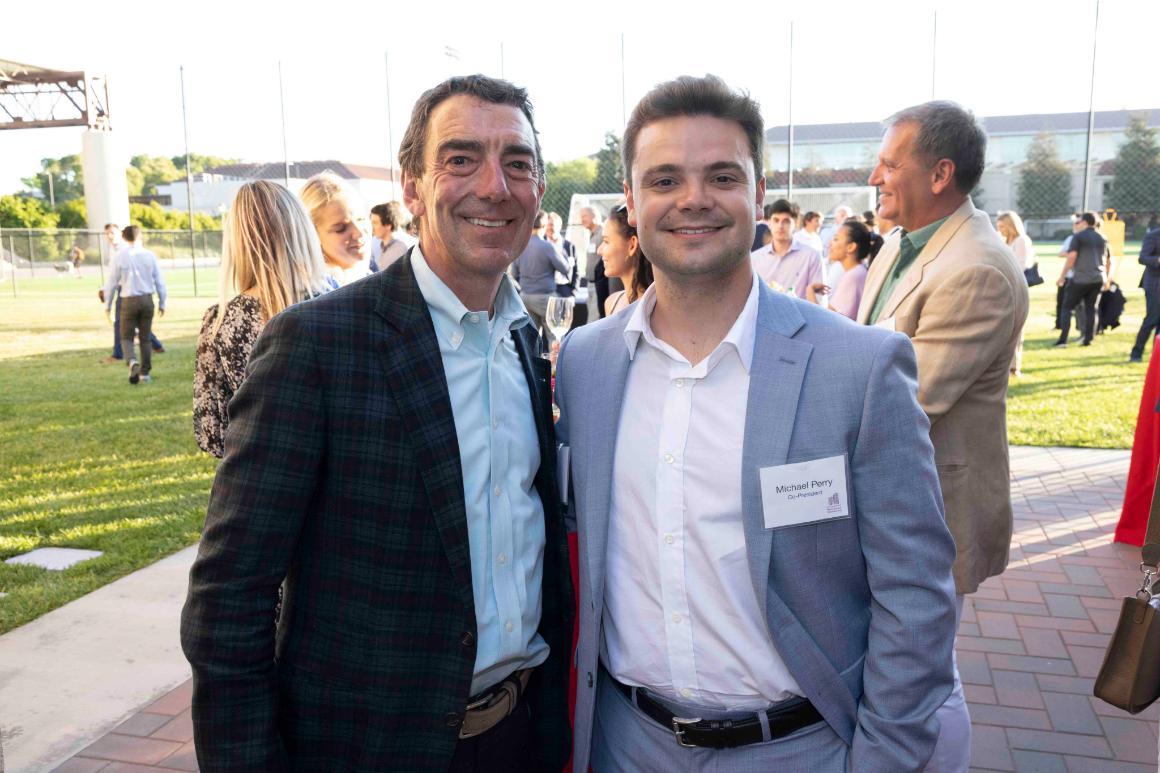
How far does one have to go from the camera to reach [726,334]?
5.49ft

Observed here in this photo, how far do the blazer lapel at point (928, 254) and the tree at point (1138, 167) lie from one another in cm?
1993

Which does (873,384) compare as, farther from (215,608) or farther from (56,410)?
(56,410)

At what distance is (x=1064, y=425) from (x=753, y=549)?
8.13 metres

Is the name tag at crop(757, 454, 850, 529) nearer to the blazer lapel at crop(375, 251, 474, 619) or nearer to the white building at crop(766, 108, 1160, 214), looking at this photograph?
the blazer lapel at crop(375, 251, 474, 619)

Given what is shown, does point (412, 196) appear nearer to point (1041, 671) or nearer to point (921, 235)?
point (921, 235)

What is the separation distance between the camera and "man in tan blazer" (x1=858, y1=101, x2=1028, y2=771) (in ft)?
8.27

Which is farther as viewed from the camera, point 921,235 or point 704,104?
point 921,235

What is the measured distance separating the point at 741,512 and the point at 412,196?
0.94 metres

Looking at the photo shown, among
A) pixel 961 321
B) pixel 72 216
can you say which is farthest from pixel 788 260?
pixel 72 216

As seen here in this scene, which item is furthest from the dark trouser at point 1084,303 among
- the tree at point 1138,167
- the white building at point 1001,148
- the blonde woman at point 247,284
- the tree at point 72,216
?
the tree at point 72,216

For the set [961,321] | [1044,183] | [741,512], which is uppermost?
[1044,183]

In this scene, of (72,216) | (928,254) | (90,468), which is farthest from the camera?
(72,216)

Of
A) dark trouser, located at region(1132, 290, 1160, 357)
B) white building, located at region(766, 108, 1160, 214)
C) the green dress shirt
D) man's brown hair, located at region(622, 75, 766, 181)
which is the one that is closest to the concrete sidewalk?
man's brown hair, located at region(622, 75, 766, 181)

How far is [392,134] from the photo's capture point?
21.5 metres
